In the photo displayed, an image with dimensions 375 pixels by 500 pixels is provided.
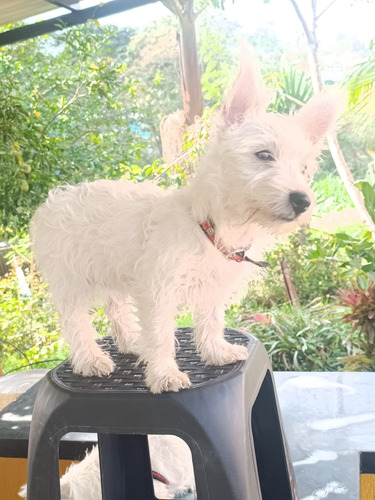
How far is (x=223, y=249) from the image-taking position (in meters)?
0.72

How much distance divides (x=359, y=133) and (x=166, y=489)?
12.3 ft

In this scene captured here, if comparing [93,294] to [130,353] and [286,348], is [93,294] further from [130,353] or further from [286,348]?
[286,348]

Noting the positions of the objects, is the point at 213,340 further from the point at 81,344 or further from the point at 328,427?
the point at 328,427

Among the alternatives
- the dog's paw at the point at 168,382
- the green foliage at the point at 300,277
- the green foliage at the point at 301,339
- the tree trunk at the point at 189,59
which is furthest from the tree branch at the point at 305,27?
the dog's paw at the point at 168,382

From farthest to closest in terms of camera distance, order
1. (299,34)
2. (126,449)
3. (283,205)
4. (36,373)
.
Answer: (299,34) < (36,373) < (126,449) < (283,205)

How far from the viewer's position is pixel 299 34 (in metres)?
3.83

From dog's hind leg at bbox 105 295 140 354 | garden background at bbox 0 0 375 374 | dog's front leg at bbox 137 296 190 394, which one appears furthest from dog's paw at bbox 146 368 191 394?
garden background at bbox 0 0 375 374

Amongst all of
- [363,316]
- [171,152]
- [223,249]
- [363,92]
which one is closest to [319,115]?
[223,249]

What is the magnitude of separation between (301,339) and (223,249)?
7.96ft

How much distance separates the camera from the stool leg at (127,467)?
0.97m

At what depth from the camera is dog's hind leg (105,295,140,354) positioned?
35.1 inches

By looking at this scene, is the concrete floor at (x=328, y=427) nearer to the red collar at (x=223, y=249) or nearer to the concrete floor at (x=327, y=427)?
the concrete floor at (x=327, y=427)

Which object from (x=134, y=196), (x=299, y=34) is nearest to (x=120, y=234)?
(x=134, y=196)

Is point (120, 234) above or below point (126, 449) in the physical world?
above
